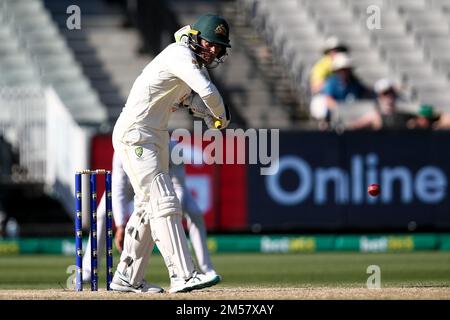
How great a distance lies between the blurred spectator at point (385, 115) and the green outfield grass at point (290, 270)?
1910mm

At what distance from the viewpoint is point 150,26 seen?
63.1ft

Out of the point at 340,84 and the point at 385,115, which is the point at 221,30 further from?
the point at 340,84

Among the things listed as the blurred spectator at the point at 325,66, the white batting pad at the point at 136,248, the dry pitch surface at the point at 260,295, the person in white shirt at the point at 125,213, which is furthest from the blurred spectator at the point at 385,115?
the white batting pad at the point at 136,248

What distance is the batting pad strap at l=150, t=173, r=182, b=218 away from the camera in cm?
863

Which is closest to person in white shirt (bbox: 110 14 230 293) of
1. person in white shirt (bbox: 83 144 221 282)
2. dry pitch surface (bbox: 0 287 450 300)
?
dry pitch surface (bbox: 0 287 450 300)

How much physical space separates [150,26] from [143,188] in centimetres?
1069

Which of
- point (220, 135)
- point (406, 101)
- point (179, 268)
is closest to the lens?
point (179, 268)

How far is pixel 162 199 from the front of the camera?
866 cm

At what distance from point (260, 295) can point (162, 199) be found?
855 millimetres

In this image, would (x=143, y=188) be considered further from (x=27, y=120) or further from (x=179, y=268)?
(x=27, y=120)

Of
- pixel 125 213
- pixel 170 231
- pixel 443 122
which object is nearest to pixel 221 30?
pixel 170 231

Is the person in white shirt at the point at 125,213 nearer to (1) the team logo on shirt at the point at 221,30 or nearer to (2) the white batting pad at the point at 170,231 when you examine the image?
(2) the white batting pad at the point at 170,231

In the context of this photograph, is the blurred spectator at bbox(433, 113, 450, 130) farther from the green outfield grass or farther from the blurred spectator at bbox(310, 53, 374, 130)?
the green outfield grass
